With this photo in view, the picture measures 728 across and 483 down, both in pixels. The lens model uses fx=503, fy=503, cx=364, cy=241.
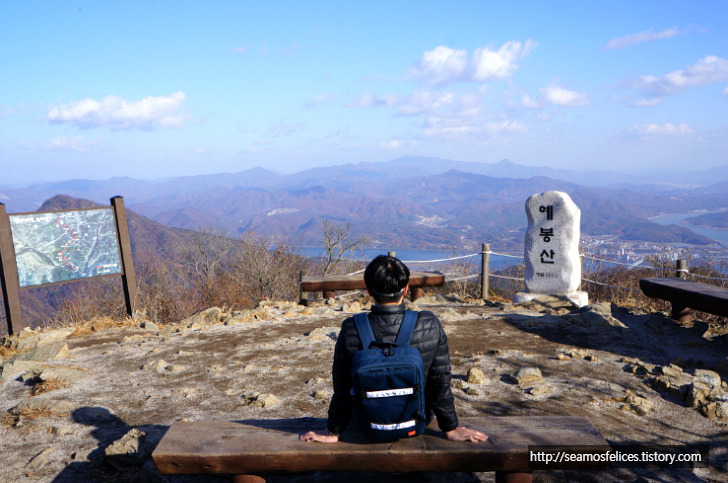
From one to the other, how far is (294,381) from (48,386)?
2.10 metres

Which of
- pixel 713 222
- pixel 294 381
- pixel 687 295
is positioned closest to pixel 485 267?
pixel 687 295

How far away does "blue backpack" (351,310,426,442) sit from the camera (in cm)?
197

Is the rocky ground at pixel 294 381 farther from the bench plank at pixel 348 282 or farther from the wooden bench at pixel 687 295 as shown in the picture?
the bench plank at pixel 348 282

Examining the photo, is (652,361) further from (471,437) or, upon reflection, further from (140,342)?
(140,342)

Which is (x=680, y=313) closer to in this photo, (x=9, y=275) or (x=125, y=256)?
(x=125, y=256)

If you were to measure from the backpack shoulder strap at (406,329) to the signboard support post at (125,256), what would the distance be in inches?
233

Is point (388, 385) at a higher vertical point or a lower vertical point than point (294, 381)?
higher

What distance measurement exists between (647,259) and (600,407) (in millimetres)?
10098

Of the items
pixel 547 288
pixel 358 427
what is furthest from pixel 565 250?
pixel 358 427

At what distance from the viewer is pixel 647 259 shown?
482 inches

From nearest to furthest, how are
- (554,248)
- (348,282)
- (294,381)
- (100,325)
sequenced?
(294,381) < (100,325) < (348,282) < (554,248)

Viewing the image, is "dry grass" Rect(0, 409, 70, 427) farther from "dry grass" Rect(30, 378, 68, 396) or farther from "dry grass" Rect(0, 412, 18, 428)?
"dry grass" Rect(30, 378, 68, 396)

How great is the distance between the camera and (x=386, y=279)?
2129 mm

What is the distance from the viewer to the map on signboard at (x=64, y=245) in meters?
6.37
